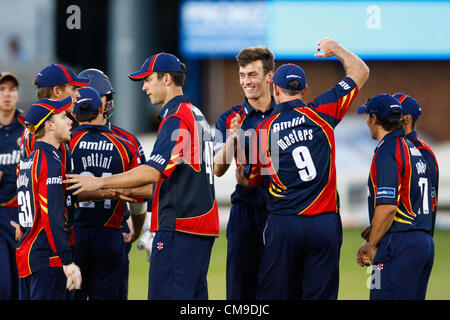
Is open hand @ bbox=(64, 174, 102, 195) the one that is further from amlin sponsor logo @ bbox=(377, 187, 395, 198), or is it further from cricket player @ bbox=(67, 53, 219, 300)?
amlin sponsor logo @ bbox=(377, 187, 395, 198)

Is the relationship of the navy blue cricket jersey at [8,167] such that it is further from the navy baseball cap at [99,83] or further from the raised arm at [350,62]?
the raised arm at [350,62]

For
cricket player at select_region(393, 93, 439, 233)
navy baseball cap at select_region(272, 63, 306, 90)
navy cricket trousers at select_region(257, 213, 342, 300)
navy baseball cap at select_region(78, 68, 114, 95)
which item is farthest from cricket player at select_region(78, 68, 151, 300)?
cricket player at select_region(393, 93, 439, 233)

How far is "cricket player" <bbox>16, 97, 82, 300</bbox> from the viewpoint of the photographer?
18.8ft

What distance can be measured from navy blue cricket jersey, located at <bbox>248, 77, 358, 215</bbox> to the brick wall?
49.8 ft

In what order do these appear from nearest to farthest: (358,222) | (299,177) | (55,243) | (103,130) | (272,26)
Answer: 1. (55,243)
2. (299,177)
3. (103,130)
4. (358,222)
5. (272,26)

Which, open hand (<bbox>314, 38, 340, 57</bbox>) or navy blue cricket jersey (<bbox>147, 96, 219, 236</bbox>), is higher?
open hand (<bbox>314, 38, 340, 57</bbox>)

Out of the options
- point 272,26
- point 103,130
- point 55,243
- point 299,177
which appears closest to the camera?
point 55,243

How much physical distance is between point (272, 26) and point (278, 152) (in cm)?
1612

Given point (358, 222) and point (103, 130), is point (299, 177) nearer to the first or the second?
point (103, 130)

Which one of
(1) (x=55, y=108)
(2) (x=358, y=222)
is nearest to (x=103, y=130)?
(1) (x=55, y=108)

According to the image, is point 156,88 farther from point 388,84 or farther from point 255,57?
point 388,84
